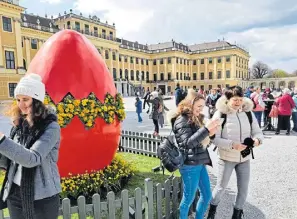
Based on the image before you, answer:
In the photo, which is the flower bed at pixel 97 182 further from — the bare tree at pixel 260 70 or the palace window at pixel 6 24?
the bare tree at pixel 260 70

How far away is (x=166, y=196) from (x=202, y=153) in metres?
0.83

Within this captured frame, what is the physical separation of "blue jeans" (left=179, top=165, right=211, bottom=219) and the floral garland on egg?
1.55 m

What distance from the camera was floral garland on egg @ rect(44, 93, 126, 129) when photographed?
363 cm

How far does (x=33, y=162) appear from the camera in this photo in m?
1.80

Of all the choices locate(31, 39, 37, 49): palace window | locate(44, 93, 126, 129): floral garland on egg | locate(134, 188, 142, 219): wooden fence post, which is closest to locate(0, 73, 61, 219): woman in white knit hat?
locate(134, 188, 142, 219): wooden fence post

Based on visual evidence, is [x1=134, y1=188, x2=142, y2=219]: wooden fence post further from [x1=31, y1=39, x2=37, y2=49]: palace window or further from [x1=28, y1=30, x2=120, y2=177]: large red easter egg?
[x1=31, y1=39, x2=37, y2=49]: palace window

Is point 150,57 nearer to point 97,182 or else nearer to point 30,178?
point 97,182

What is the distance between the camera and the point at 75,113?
3.70m

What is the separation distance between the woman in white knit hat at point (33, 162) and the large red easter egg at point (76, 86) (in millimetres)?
1582

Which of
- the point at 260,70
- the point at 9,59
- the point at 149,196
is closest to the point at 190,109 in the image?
the point at 149,196

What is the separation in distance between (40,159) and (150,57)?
7067 centimetres

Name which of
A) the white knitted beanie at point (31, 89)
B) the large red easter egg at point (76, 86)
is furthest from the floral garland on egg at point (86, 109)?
the white knitted beanie at point (31, 89)

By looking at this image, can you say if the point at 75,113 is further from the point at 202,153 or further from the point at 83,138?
the point at 202,153

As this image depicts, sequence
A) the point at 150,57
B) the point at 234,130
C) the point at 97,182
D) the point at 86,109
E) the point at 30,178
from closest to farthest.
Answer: the point at 30,178 → the point at 234,130 → the point at 86,109 → the point at 97,182 → the point at 150,57
